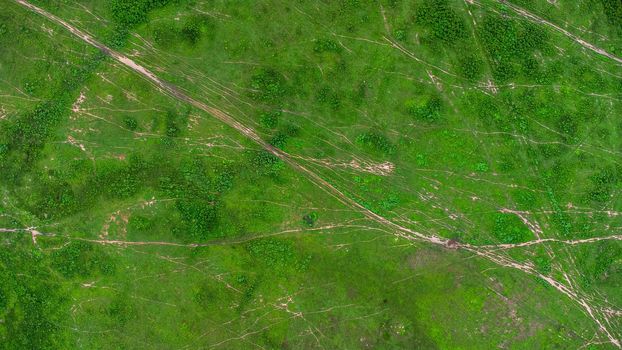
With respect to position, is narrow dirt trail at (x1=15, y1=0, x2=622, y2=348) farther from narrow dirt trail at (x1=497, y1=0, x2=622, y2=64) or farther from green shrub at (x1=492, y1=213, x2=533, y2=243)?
narrow dirt trail at (x1=497, y1=0, x2=622, y2=64)

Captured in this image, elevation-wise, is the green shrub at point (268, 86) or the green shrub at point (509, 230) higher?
the green shrub at point (268, 86)

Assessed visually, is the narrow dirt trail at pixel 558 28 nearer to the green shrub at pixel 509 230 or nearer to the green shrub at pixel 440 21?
the green shrub at pixel 440 21

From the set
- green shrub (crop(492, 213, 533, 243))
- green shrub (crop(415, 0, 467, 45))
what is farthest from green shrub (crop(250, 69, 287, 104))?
green shrub (crop(492, 213, 533, 243))

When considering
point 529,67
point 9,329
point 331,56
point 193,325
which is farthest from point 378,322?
point 9,329

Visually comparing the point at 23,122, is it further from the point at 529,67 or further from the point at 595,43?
the point at 595,43

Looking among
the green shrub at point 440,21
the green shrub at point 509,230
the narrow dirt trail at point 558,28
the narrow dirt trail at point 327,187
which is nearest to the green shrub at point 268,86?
the narrow dirt trail at point 327,187

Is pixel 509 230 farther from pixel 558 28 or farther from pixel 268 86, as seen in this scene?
pixel 268 86

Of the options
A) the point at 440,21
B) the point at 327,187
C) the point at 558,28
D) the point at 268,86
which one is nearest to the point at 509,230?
the point at 327,187

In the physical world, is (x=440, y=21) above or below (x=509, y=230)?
above

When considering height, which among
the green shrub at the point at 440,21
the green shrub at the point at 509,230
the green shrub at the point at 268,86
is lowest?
the green shrub at the point at 509,230
